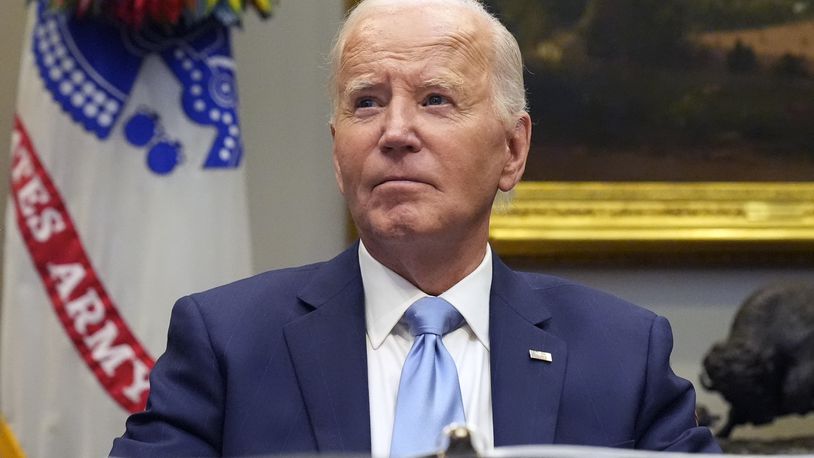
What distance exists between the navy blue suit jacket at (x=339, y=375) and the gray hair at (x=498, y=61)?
0.35 metres

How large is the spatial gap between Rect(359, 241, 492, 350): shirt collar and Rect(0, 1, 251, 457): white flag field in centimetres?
197

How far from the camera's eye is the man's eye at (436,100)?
250 cm

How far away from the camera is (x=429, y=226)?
244 cm

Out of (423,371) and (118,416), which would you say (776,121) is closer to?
(118,416)

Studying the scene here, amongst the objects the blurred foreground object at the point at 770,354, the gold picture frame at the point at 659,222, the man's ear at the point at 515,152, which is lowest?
the blurred foreground object at the point at 770,354

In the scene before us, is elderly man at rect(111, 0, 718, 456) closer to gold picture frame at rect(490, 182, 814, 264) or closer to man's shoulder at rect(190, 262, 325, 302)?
man's shoulder at rect(190, 262, 325, 302)

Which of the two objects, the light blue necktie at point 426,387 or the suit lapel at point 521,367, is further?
the suit lapel at point 521,367

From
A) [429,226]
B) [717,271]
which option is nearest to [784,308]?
[717,271]

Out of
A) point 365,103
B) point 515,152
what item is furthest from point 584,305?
point 365,103

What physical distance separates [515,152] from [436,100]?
0.31 m

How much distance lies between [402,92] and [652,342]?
728 mm

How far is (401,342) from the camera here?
2496mm

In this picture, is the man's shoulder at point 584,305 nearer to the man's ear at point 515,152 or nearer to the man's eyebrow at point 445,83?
the man's ear at point 515,152

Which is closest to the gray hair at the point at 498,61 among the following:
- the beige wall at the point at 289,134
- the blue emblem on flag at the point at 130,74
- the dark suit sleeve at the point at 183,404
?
the dark suit sleeve at the point at 183,404
